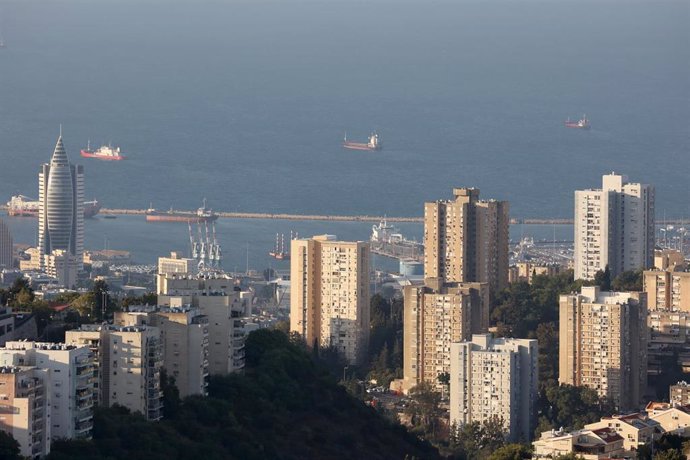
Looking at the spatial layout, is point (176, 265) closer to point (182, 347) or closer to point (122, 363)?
point (182, 347)

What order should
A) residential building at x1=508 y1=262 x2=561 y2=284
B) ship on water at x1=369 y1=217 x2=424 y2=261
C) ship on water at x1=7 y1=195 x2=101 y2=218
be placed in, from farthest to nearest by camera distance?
ship on water at x1=7 y1=195 x2=101 y2=218, ship on water at x1=369 y1=217 x2=424 y2=261, residential building at x1=508 y1=262 x2=561 y2=284

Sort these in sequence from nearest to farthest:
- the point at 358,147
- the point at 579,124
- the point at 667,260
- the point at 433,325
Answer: the point at 433,325
the point at 667,260
the point at 358,147
the point at 579,124

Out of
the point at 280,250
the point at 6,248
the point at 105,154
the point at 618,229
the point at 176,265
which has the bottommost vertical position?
the point at 176,265

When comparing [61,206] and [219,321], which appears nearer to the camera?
[219,321]

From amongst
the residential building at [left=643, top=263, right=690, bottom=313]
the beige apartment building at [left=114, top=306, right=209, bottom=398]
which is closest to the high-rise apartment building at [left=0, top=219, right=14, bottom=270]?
the residential building at [left=643, top=263, right=690, bottom=313]

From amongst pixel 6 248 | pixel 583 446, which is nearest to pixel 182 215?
pixel 6 248

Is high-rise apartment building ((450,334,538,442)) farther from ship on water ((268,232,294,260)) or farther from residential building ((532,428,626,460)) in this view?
ship on water ((268,232,294,260))

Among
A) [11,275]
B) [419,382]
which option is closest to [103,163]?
[11,275]

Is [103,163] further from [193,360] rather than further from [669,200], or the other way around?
[193,360]
